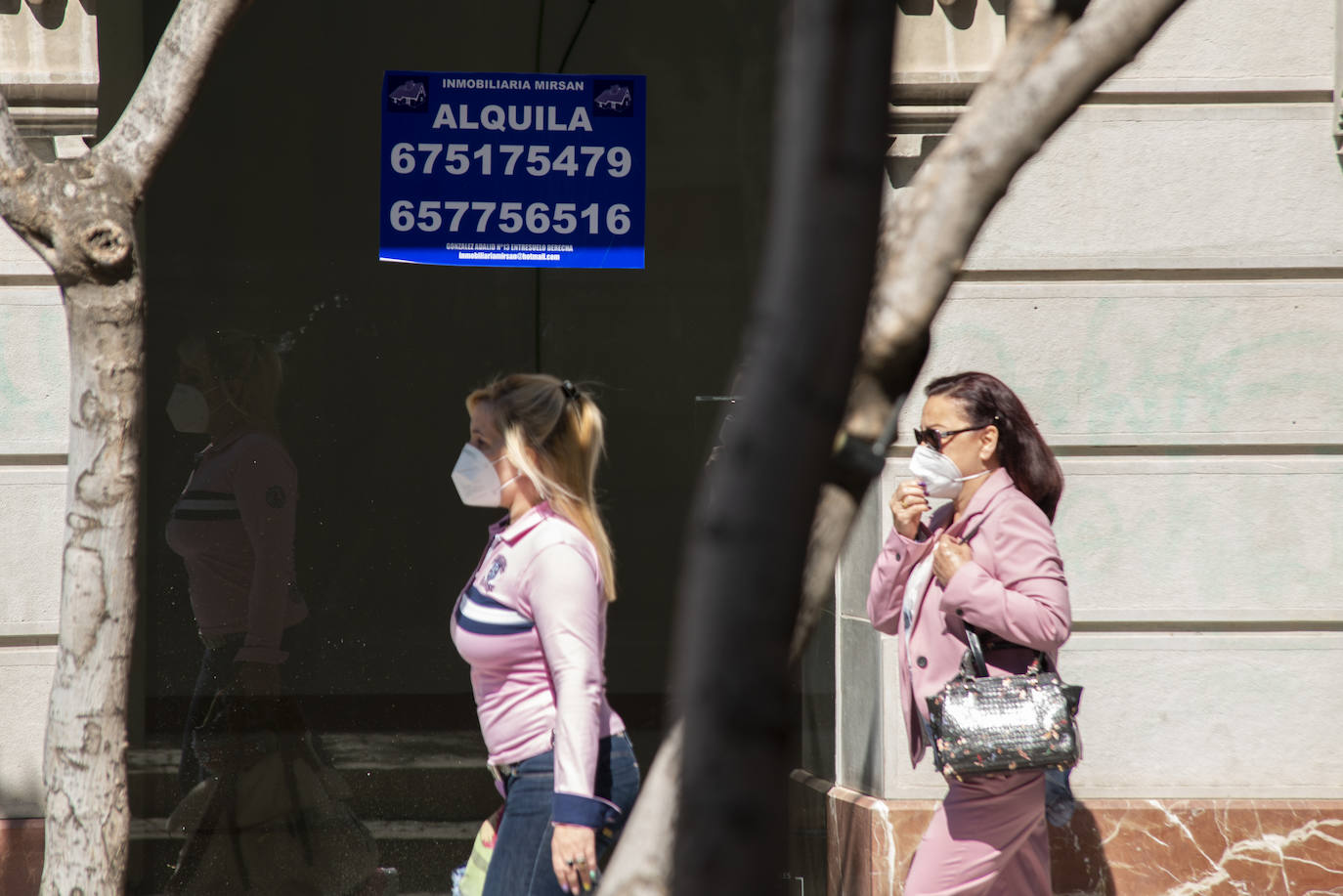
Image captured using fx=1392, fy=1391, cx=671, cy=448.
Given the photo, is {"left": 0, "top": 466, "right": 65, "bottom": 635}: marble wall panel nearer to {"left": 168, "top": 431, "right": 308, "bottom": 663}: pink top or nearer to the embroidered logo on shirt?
{"left": 168, "top": 431, "right": 308, "bottom": 663}: pink top

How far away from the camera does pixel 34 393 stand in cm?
509

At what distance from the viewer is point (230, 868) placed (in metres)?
5.56

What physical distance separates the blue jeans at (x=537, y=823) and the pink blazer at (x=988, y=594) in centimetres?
92

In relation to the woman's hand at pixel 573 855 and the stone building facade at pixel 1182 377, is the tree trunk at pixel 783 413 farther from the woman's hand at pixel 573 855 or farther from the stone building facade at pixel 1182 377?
the stone building facade at pixel 1182 377

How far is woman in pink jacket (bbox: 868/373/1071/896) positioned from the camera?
3611mm

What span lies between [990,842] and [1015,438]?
1.09 m

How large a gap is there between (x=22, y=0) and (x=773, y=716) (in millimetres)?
4811

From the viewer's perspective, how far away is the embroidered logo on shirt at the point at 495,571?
3428 millimetres

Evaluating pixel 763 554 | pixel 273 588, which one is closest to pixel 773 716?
pixel 763 554

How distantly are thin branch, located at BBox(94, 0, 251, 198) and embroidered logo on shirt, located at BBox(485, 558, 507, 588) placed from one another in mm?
1215

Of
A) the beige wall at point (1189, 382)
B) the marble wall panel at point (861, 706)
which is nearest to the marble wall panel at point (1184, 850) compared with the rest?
the beige wall at point (1189, 382)

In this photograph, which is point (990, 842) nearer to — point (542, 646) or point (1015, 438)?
point (1015, 438)

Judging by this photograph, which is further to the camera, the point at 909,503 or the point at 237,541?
the point at 237,541

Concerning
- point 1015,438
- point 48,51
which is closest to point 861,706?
point 1015,438
